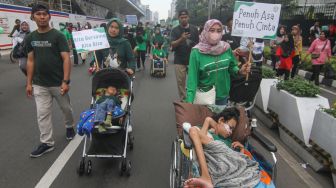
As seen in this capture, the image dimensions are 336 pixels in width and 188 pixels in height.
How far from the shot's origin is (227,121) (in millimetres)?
3258

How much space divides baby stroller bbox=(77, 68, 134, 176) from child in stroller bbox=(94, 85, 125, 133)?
70mm

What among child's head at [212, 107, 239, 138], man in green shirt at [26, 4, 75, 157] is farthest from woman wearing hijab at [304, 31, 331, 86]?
man in green shirt at [26, 4, 75, 157]

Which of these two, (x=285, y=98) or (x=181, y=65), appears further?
(x=181, y=65)

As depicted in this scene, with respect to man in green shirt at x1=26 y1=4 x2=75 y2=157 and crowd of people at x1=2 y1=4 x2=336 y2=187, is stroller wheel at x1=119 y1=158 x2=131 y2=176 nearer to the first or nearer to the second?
crowd of people at x1=2 y1=4 x2=336 y2=187

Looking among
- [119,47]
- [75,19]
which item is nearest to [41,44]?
[119,47]

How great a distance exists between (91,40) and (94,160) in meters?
1.89

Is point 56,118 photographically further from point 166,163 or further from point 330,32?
point 330,32

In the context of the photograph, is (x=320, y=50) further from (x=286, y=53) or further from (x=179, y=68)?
(x=179, y=68)

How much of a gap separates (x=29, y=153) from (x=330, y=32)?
14.5m

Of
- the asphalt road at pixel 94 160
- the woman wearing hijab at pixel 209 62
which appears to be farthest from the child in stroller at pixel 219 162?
the asphalt road at pixel 94 160

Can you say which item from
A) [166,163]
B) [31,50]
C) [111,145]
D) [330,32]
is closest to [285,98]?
[166,163]

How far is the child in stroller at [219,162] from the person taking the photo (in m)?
2.72

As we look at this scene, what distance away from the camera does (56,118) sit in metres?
6.09

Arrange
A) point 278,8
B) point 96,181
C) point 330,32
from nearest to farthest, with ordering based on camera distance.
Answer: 1. point 96,181
2. point 278,8
3. point 330,32
